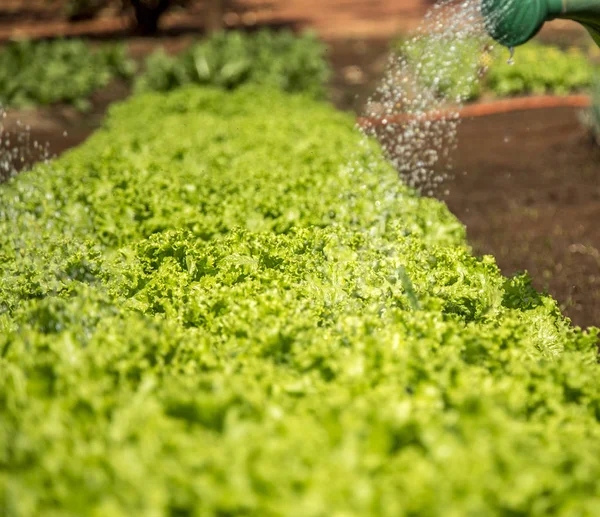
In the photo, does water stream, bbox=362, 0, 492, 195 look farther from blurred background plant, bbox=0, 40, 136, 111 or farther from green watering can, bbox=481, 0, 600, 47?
blurred background plant, bbox=0, 40, 136, 111

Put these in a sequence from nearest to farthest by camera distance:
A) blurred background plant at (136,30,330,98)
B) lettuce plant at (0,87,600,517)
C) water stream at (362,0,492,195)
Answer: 1. lettuce plant at (0,87,600,517)
2. water stream at (362,0,492,195)
3. blurred background plant at (136,30,330,98)

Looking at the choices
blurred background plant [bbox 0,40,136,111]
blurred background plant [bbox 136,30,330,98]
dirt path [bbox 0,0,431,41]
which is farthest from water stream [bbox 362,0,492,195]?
dirt path [bbox 0,0,431,41]

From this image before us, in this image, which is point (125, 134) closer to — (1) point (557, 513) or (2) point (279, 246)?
(2) point (279, 246)

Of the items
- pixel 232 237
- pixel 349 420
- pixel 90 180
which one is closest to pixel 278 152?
pixel 90 180

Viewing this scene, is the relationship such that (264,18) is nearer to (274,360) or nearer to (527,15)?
(527,15)

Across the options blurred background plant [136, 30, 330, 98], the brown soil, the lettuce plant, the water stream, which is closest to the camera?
the lettuce plant

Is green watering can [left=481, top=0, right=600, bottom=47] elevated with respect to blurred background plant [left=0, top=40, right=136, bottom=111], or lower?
elevated

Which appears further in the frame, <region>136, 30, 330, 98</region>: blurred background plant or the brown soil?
<region>136, 30, 330, 98</region>: blurred background plant

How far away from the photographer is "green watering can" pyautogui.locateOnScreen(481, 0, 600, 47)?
4.11 metres

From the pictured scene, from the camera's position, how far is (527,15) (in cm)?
416

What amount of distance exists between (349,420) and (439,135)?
30.3ft

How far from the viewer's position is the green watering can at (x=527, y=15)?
13.5 feet

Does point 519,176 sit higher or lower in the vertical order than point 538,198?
lower

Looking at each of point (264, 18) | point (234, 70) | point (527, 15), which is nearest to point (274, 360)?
point (527, 15)
